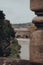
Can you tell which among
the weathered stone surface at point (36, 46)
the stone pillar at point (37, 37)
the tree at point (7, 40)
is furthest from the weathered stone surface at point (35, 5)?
the tree at point (7, 40)

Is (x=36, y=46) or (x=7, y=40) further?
(x=7, y=40)

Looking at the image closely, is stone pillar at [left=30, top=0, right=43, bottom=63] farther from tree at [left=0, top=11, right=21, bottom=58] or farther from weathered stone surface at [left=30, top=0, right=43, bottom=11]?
tree at [left=0, top=11, right=21, bottom=58]

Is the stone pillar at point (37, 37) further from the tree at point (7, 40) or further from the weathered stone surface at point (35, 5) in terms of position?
the tree at point (7, 40)

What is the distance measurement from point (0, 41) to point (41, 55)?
35.9ft

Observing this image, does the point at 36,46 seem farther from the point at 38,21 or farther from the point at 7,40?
the point at 7,40

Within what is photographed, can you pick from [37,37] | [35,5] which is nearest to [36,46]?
[37,37]

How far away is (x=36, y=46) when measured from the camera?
1272 mm

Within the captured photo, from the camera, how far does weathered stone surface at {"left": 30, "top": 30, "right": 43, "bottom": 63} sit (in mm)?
1264

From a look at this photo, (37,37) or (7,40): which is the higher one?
(37,37)

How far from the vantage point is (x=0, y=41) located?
39.9 feet

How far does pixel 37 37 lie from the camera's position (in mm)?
1278

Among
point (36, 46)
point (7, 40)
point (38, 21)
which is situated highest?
point (38, 21)

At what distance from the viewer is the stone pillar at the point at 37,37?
49.7 inches

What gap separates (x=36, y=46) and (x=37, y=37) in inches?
1.6
